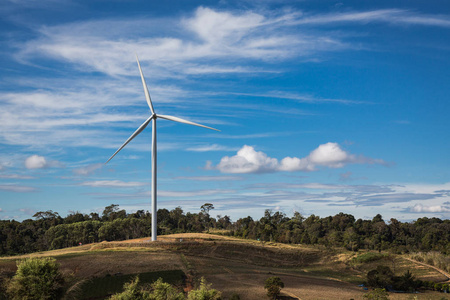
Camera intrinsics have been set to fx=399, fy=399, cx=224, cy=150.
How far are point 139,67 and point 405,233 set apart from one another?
11581cm

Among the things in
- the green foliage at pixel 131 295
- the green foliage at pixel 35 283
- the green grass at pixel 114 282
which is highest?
the green foliage at pixel 35 283

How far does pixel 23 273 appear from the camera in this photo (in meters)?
31.9

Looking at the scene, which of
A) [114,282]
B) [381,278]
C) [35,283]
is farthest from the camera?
[381,278]

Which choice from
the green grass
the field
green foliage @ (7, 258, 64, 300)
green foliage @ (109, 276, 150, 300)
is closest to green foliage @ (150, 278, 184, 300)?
green foliage @ (109, 276, 150, 300)

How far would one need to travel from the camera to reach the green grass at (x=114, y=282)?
54.5 metres

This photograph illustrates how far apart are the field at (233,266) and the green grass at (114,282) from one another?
0.13 metres

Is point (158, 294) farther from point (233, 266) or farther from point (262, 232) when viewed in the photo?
point (262, 232)

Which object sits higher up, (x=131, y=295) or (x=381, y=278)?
(x=131, y=295)

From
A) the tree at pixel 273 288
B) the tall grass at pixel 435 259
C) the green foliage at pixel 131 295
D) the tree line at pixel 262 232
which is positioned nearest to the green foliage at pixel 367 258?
the tall grass at pixel 435 259

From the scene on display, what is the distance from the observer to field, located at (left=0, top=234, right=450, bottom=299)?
197 ft

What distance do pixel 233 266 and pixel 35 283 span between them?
53.0 m

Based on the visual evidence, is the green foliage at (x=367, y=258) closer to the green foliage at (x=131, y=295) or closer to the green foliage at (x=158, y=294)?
the green foliage at (x=158, y=294)

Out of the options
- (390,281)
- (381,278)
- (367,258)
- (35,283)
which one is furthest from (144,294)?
(367,258)

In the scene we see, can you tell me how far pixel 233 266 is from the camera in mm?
80188
